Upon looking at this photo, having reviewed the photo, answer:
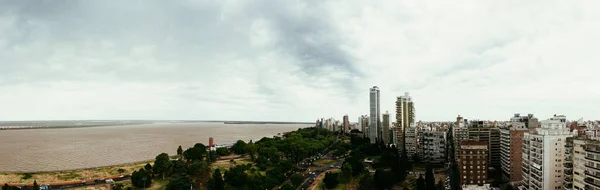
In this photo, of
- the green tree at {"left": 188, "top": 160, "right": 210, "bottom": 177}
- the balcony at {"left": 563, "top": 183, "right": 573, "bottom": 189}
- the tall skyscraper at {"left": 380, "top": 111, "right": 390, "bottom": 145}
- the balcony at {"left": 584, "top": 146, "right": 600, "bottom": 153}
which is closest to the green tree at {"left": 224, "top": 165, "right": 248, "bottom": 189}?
the green tree at {"left": 188, "top": 160, "right": 210, "bottom": 177}

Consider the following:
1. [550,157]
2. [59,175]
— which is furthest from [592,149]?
[59,175]

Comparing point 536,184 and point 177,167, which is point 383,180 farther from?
point 177,167

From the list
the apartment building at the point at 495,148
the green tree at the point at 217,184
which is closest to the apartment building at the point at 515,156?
the apartment building at the point at 495,148

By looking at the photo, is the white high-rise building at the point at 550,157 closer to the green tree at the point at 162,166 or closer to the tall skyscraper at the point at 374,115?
the green tree at the point at 162,166

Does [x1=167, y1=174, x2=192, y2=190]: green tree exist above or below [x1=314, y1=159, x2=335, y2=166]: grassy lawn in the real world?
above

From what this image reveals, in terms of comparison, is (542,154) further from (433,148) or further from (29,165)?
(29,165)

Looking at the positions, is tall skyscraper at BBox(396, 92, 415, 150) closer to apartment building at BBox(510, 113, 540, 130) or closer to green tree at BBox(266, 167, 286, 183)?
apartment building at BBox(510, 113, 540, 130)
